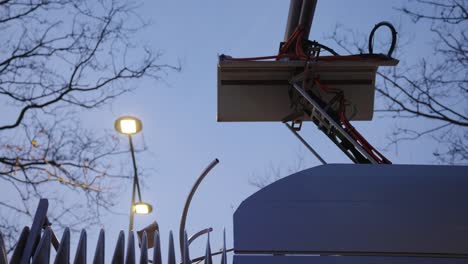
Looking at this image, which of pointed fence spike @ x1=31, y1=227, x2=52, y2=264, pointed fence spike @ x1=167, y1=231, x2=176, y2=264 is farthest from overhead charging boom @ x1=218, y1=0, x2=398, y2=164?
pointed fence spike @ x1=31, y1=227, x2=52, y2=264

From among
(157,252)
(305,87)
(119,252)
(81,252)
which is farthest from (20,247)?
(305,87)

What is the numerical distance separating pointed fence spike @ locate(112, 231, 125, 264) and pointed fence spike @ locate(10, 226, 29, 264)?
0.37 m

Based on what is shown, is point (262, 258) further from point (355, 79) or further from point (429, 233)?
point (355, 79)

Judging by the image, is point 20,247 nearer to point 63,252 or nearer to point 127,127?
point 63,252

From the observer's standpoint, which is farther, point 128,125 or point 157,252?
point 128,125

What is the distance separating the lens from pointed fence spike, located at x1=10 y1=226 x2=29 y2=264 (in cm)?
205

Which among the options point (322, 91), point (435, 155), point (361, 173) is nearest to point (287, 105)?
point (322, 91)

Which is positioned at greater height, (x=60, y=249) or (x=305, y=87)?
(x=305, y=87)

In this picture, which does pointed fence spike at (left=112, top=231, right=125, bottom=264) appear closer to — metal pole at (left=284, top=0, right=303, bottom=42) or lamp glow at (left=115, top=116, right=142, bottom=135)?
metal pole at (left=284, top=0, right=303, bottom=42)

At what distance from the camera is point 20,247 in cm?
210

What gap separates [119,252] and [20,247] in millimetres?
401

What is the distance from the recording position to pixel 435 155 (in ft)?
28.8

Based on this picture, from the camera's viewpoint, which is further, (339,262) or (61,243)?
(61,243)

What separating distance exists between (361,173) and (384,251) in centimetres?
34
